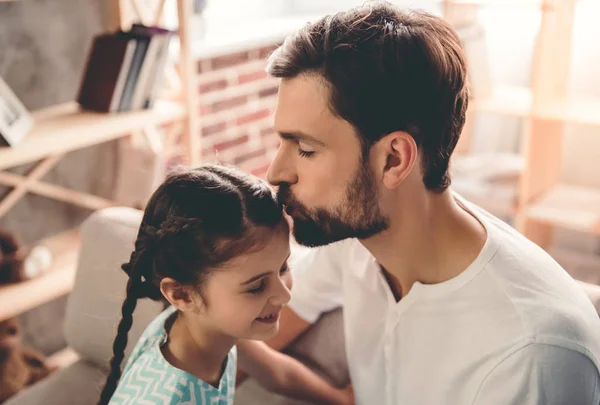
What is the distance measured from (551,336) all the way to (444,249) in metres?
0.23

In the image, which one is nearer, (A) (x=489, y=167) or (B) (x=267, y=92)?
(A) (x=489, y=167)

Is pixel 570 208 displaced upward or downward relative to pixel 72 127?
downward

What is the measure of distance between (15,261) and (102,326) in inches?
25.0

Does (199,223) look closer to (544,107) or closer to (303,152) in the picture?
(303,152)

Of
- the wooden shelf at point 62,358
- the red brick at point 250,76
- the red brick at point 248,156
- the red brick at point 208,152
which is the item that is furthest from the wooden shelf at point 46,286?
the red brick at point 250,76

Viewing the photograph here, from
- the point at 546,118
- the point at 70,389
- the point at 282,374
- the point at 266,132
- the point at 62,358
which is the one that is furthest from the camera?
the point at 266,132

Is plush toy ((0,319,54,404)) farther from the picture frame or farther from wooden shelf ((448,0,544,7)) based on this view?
wooden shelf ((448,0,544,7))

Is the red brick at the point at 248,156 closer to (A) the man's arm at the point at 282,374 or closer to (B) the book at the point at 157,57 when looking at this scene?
(B) the book at the point at 157,57

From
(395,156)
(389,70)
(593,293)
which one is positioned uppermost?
(389,70)

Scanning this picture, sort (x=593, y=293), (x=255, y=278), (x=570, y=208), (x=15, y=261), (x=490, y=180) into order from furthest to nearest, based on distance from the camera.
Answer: (x=490, y=180) → (x=570, y=208) → (x=15, y=261) → (x=593, y=293) → (x=255, y=278)

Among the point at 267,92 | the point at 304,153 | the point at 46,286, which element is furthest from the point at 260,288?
the point at 267,92

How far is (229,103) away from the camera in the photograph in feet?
9.53

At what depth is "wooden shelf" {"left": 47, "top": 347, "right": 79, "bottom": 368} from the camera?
2352mm

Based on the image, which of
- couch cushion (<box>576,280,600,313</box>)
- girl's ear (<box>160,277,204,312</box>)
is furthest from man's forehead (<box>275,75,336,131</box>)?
couch cushion (<box>576,280,600,313</box>)
